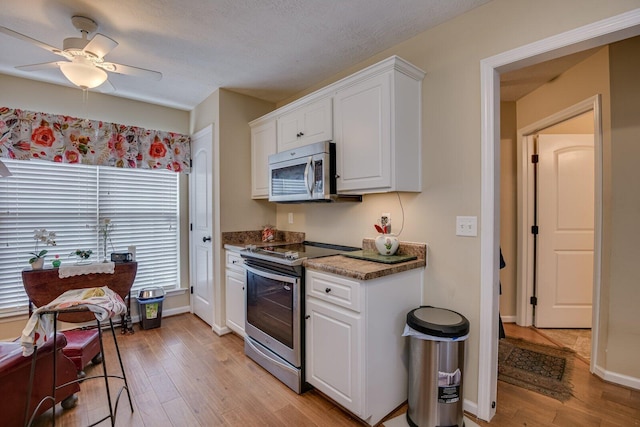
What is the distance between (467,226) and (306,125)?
59.5 inches

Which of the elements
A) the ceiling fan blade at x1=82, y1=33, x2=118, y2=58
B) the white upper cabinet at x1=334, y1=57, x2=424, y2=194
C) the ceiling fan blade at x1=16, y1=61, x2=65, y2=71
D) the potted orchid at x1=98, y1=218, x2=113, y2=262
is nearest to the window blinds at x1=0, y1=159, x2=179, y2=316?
the potted orchid at x1=98, y1=218, x2=113, y2=262

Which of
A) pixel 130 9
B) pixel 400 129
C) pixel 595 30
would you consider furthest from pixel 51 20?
pixel 595 30

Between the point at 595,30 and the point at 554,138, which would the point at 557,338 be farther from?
the point at 595,30

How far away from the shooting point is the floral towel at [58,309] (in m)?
1.48

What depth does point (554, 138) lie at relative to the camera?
3.14 m

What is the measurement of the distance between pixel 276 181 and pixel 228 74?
1108 millimetres

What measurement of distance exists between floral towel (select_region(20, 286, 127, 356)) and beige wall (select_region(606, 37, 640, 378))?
3350mm

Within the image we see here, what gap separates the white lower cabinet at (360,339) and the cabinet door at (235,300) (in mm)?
1011

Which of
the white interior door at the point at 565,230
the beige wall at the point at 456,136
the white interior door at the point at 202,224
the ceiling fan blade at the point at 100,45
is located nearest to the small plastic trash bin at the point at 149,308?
the white interior door at the point at 202,224

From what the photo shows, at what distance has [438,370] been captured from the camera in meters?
1.67

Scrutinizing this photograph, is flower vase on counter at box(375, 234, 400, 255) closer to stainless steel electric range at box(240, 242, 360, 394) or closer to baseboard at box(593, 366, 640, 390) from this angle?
stainless steel electric range at box(240, 242, 360, 394)

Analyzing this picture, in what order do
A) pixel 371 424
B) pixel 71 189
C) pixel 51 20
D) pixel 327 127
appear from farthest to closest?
1. pixel 71 189
2. pixel 327 127
3. pixel 51 20
4. pixel 371 424

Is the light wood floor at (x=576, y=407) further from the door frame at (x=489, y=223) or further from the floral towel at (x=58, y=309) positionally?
the floral towel at (x=58, y=309)

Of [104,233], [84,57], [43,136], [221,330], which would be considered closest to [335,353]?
[221,330]
